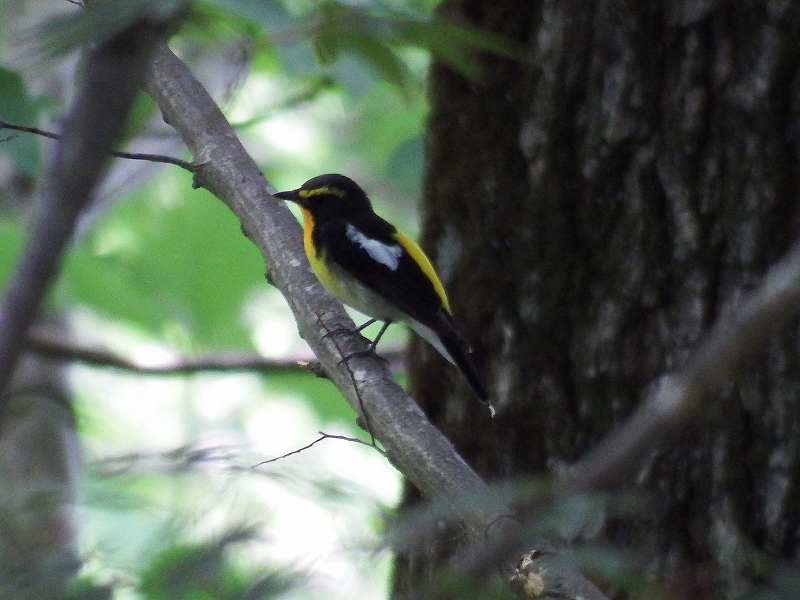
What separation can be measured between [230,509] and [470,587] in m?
0.63

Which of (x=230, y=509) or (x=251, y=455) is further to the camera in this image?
(x=251, y=455)

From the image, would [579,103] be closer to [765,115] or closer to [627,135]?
[627,135]

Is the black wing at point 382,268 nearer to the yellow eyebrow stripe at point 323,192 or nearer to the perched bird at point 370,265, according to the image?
the perched bird at point 370,265

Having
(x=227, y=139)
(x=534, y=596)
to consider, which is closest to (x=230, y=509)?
(x=534, y=596)

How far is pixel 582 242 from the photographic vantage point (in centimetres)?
325

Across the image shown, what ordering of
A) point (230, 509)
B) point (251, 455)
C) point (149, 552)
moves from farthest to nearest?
point (251, 455) → point (230, 509) → point (149, 552)

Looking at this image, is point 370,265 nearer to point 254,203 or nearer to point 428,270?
point 428,270

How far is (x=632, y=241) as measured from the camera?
3141 millimetres

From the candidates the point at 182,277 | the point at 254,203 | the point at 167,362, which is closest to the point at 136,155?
the point at 254,203

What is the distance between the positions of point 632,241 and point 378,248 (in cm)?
140

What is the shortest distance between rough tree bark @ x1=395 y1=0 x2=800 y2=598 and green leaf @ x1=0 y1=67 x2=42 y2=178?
58.8 inches

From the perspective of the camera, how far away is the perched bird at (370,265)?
3662mm

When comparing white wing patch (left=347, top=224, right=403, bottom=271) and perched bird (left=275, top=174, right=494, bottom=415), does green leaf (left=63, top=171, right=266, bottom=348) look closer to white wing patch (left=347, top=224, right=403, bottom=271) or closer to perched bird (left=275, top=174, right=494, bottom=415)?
perched bird (left=275, top=174, right=494, bottom=415)

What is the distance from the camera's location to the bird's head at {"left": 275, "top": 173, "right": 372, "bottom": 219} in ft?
14.6
